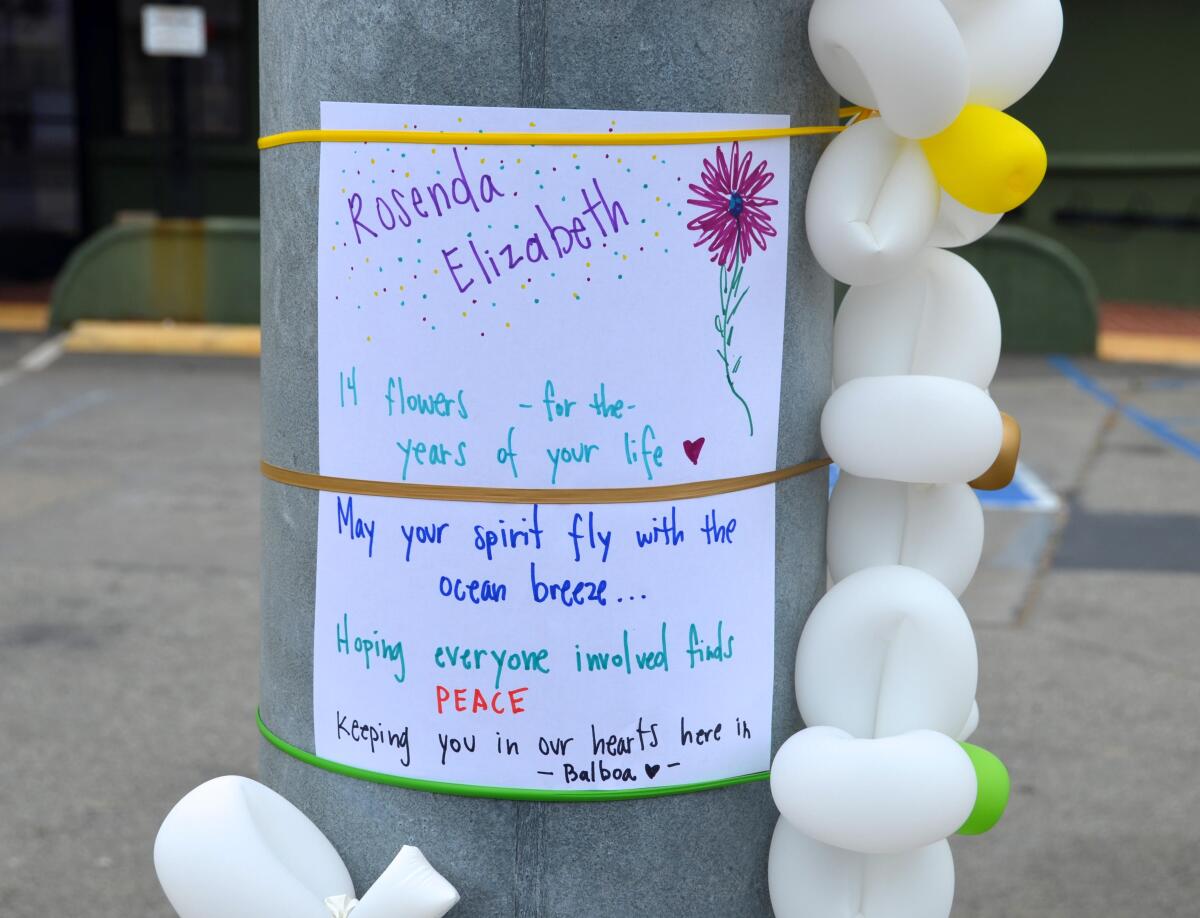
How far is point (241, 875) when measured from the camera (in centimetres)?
197

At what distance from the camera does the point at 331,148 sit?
1988 millimetres

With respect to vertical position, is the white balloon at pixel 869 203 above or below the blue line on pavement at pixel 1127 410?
above

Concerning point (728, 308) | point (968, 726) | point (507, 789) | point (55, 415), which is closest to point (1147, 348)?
point (55, 415)

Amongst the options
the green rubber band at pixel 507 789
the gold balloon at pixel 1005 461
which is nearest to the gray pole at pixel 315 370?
the green rubber band at pixel 507 789

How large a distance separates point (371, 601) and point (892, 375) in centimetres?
76

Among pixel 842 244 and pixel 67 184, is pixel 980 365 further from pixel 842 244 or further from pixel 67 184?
pixel 67 184

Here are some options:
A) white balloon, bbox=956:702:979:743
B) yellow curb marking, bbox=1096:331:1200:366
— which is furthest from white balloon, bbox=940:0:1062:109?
yellow curb marking, bbox=1096:331:1200:366

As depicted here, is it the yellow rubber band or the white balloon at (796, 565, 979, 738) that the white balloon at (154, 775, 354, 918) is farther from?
the yellow rubber band

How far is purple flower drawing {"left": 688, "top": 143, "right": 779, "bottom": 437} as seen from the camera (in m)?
1.96

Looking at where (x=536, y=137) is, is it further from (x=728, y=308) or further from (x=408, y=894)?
(x=408, y=894)

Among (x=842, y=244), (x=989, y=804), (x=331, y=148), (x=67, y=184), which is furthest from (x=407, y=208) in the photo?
(x=67, y=184)

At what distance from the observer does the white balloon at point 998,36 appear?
2057 millimetres

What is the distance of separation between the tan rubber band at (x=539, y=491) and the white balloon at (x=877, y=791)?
1.13ft

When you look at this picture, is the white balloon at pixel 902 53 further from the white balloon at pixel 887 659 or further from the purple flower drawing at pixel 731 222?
the white balloon at pixel 887 659
